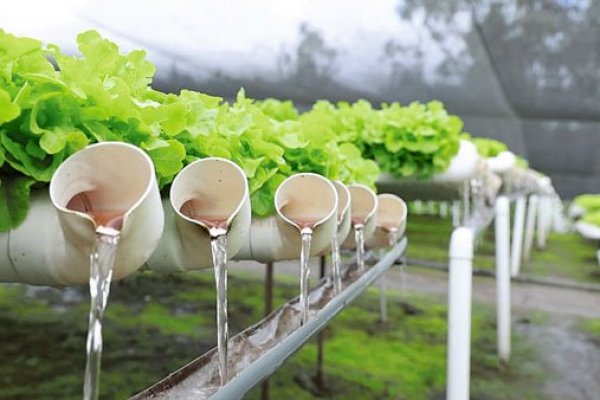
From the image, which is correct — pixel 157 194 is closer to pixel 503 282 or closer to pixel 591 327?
pixel 503 282

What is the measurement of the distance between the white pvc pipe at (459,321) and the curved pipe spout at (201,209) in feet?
2.67

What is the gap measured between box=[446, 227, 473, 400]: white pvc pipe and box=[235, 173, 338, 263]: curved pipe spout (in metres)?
0.62

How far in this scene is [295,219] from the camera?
821 mm

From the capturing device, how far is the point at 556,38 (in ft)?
22.0

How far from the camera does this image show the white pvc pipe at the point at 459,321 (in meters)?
1.33

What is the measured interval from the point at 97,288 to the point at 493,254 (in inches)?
211

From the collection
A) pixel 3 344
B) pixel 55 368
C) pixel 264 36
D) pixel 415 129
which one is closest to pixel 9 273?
pixel 415 129

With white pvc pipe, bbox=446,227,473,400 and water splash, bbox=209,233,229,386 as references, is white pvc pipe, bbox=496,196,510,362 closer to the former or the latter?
white pvc pipe, bbox=446,227,473,400

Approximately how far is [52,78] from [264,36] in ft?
13.6

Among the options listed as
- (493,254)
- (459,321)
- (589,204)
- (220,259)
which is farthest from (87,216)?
(589,204)

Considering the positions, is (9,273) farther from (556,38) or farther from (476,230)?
(556,38)

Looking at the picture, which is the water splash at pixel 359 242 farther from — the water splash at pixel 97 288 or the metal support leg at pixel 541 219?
the metal support leg at pixel 541 219

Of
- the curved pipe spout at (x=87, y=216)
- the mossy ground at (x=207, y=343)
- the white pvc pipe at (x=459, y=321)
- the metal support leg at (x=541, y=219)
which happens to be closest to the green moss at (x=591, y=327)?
the mossy ground at (x=207, y=343)

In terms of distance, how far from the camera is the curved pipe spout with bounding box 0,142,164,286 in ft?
1.58
